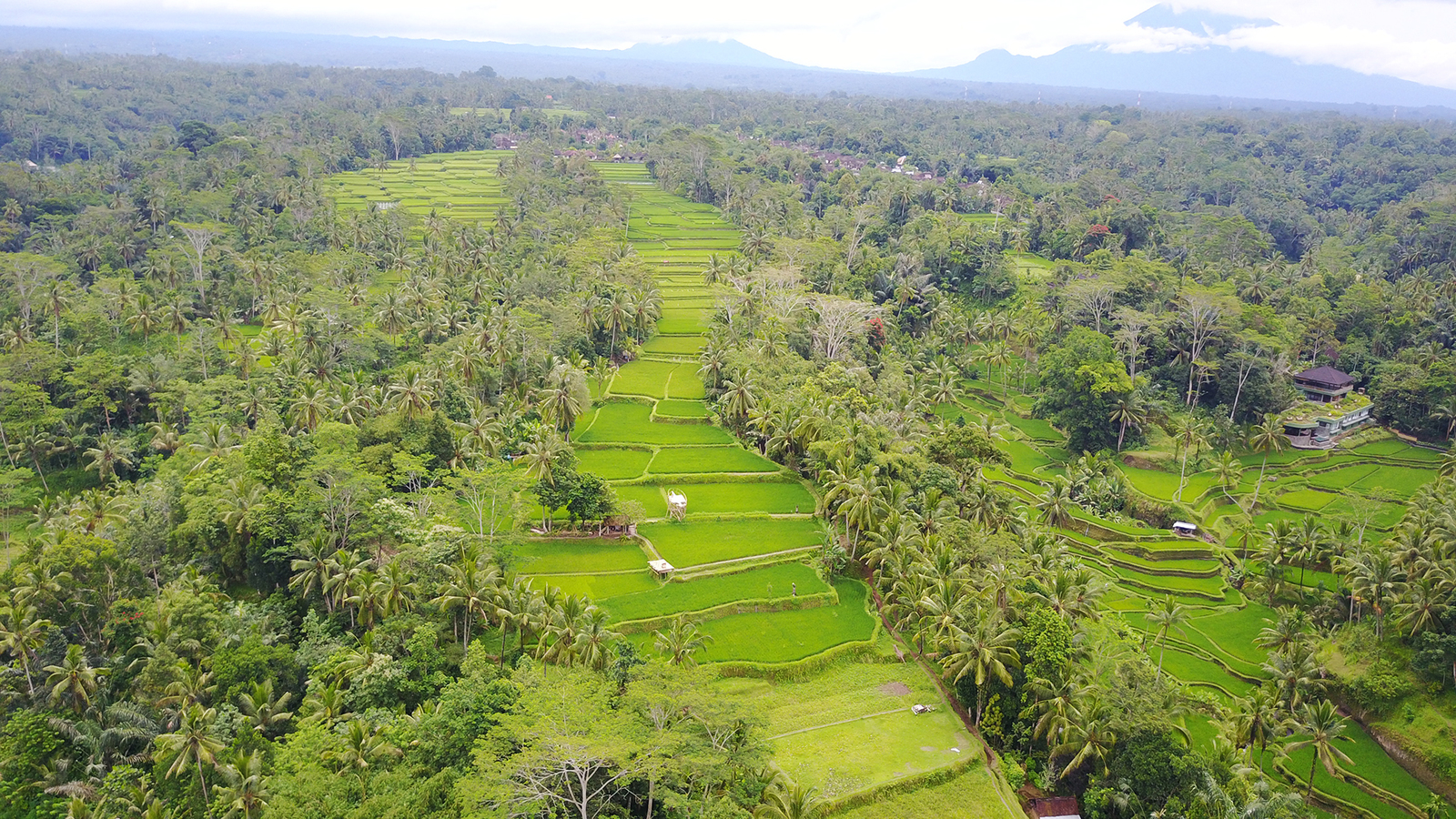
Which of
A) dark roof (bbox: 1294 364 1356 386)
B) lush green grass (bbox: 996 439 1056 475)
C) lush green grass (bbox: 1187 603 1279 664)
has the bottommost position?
lush green grass (bbox: 1187 603 1279 664)

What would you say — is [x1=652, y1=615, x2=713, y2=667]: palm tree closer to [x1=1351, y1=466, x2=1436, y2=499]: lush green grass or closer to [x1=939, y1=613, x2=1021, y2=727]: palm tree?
[x1=939, y1=613, x2=1021, y2=727]: palm tree

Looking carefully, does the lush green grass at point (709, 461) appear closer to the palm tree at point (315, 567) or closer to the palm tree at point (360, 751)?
the palm tree at point (315, 567)

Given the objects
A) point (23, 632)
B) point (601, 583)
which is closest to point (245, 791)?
point (23, 632)

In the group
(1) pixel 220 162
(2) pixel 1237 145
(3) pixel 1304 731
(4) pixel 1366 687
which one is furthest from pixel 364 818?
(2) pixel 1237 145

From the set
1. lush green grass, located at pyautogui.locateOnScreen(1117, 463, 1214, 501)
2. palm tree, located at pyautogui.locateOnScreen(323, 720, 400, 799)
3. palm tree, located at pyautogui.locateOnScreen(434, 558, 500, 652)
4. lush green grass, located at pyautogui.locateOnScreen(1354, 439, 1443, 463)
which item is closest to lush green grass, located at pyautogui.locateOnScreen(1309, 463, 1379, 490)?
lush green grass, located at pyautogui.locateOnScreen(1354, 439, 1443, 463)

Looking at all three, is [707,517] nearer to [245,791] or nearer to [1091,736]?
[1091,736]

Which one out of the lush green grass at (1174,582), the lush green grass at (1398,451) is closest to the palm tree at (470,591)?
the lush green grass at (1174,582)

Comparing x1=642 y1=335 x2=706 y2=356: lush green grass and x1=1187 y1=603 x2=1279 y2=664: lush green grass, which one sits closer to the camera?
x1=1187 y1=603 x2=1279 y2=664: lush green grass

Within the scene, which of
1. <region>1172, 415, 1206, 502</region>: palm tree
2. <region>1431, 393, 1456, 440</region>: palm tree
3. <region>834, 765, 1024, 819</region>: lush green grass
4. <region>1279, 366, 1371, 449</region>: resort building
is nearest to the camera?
<region>834, 765, 1024, 819</region>: lush green grass
